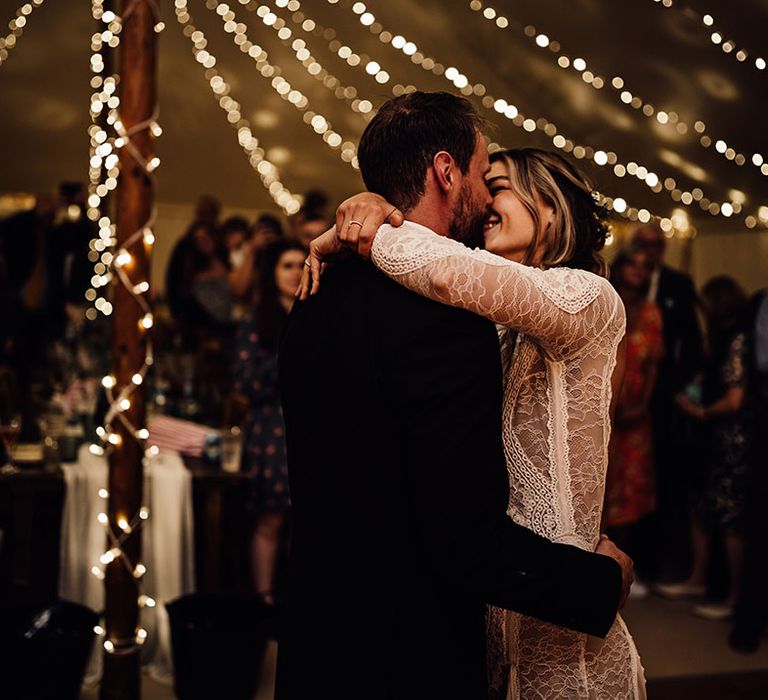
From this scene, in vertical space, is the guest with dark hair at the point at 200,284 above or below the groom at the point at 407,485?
above

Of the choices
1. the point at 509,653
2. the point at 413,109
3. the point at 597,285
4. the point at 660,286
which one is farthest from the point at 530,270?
the point at 660,286

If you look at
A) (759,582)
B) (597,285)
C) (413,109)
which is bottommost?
(759,582)

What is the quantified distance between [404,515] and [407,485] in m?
0.04

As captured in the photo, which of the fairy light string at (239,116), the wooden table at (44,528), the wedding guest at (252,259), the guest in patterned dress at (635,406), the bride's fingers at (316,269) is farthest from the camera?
the fairy light string at (239,116)

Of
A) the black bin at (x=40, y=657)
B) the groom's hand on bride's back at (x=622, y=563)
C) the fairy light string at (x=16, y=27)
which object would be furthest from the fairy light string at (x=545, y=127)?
the groom's hand on bride's back at (x=622, y=563)

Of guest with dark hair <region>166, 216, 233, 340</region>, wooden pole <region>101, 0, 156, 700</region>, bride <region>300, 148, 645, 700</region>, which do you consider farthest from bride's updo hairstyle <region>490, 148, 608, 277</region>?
guest with dark hair <region>166, 216, 233, 340</region>

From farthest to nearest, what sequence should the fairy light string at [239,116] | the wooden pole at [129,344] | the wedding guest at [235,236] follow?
the wedding guest at [235,236]
the fairy light string at [239,116]
the wooden pole at [129,344]

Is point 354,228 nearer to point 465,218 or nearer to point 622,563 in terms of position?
point 465,218

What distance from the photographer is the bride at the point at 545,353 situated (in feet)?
4.54

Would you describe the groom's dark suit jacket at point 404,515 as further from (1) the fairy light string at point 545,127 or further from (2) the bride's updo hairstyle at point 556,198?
(1) the fairy light string at point 545,127

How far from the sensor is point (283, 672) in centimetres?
150

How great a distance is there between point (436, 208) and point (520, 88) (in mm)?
3675

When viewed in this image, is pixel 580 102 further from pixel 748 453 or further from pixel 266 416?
pixel 266 416

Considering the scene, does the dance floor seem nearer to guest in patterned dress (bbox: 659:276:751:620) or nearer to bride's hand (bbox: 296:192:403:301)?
guest in patterned dress (bbox: 659:276:751:620)
